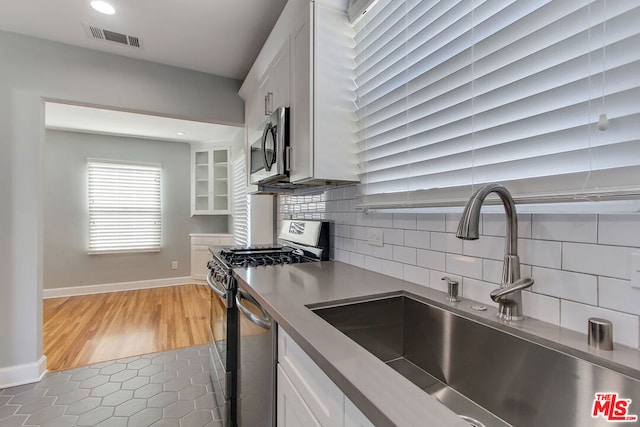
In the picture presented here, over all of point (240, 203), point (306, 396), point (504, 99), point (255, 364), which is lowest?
point (255, 364)

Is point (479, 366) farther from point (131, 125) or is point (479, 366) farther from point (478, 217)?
point (131, 125)

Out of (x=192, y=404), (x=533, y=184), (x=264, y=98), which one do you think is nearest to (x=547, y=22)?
(x=533, y=184)

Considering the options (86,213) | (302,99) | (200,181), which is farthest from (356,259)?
(86,213)

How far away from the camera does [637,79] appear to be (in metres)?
0.65

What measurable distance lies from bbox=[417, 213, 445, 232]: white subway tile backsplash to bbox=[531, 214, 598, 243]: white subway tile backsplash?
12.6 inches

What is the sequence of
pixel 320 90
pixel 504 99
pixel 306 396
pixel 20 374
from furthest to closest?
1. pixel 20 374
2. pixel 320 90
3. pixel 504 99
4. pixel 306 396

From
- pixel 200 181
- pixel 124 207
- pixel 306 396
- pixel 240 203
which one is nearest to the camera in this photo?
pixel 306 396

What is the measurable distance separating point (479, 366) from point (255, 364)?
845 millimetres

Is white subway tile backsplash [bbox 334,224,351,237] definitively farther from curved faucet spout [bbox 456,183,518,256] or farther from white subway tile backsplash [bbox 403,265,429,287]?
curved faucet spout [bbox 456,183,518,256]

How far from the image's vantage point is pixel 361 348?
70 centimetres

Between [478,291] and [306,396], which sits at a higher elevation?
[478,291]

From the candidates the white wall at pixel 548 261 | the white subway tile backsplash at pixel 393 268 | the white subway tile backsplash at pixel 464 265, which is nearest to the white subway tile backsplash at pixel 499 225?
the white wall at pixel 548 261

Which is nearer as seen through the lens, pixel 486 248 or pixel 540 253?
pixel 540 253

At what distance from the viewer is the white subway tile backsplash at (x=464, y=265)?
3.31ft
